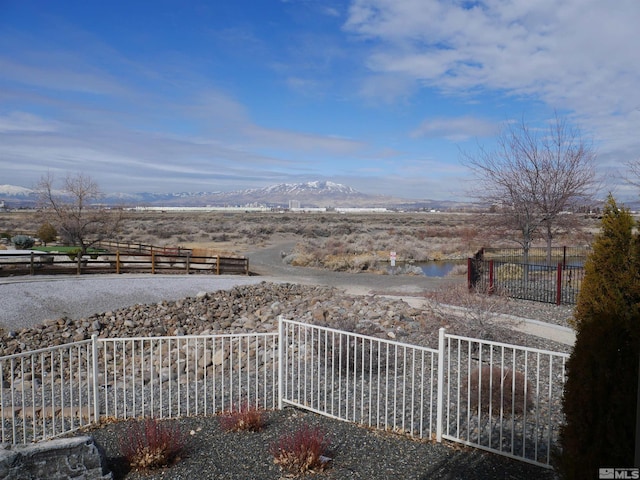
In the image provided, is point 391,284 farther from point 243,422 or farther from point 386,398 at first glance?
point 243,422

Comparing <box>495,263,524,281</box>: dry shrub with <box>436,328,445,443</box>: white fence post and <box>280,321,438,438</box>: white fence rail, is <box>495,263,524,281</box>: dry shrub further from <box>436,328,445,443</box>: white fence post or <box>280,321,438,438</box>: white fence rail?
<box>436,328,445,443</box>: white fence post

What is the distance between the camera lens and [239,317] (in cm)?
1745

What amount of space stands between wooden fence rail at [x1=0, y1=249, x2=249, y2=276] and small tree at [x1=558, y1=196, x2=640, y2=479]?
2304 cm

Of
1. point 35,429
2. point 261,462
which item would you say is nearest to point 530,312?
point 261,462

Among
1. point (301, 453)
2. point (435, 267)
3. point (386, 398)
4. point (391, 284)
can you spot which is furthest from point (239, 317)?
point (435, 267)

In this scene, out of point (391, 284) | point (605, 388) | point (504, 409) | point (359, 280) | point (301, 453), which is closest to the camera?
point (605, 388)

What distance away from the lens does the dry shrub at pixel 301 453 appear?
5.11 meters

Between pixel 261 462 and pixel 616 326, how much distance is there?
361 cm

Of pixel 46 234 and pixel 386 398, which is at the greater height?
pixel 46 234

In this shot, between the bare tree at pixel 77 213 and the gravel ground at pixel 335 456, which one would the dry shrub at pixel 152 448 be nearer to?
the gravel ground at pixel 335 456

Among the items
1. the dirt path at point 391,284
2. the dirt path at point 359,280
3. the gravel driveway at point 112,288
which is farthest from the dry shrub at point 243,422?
the gravel driveway at point 112,288

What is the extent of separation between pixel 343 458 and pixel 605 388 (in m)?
2.87

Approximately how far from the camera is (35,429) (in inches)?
272

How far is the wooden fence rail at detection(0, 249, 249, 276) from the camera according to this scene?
920 inches
